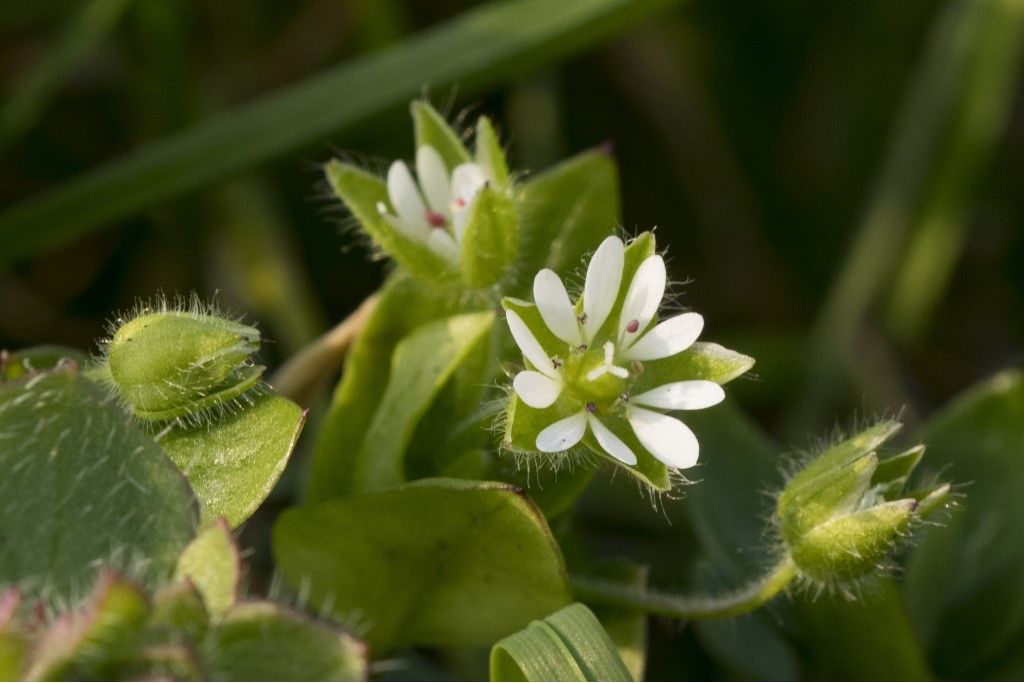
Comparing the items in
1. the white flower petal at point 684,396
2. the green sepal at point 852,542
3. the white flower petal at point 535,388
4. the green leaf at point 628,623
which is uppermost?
the white flower petal at point 535,388

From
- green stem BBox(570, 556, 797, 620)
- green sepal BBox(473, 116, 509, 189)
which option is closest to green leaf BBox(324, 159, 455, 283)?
green sepal BBox(473, 116, 509, 189)

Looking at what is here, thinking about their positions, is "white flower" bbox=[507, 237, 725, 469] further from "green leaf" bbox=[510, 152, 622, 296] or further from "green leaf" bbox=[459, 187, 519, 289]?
"green leaf" bbox=[510, 152, 622, 296]

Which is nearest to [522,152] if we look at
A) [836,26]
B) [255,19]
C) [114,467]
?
[255,19]

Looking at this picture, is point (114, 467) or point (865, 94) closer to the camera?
point (114, 467)

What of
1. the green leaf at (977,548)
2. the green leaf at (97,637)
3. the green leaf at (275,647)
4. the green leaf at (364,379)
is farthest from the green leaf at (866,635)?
the green leaf at (97,637)

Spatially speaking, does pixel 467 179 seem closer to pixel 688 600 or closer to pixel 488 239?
pixel 488 239

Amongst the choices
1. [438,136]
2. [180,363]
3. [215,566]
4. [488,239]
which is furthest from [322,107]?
[215,566]

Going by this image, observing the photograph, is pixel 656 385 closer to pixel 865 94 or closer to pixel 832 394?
pixel 832 394

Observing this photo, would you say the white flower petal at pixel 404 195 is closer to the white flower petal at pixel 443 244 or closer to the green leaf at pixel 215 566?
the white flower petal at pixel 443 244
